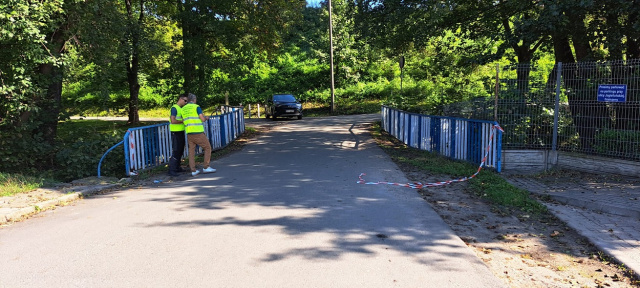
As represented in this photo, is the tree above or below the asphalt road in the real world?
above

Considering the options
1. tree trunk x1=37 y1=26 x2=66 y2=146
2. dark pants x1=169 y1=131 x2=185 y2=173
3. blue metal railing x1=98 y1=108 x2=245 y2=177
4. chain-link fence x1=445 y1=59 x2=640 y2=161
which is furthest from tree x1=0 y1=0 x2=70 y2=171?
chain-link fence x1=445 y1=59 x2=640 y2=161

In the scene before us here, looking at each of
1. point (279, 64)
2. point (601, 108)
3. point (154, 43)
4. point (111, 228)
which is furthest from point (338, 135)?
point (279, 64)

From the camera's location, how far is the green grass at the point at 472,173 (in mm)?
6684

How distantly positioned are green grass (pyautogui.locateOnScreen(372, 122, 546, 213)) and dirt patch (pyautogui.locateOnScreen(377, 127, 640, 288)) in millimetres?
242

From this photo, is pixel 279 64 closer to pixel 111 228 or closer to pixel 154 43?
pixel 154 43

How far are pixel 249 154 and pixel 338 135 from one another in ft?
17.4

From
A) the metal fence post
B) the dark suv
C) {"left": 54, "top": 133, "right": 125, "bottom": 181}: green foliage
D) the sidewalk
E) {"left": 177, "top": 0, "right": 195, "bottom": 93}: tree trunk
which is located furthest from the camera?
the dark suv

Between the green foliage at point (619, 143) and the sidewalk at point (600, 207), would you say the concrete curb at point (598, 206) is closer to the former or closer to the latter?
the sidewalk at point (600, 207)

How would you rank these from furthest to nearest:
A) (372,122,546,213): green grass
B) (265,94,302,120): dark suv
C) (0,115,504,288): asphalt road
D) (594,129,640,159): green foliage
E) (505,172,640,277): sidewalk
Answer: (265,94,302,120): dark suv
(594,129,640,159): green foliage
(372,122,546,213): green grass
(505,172,640,277): sidewalk
(0,115,504,288): asphalt road

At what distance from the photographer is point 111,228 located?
5.38 metres

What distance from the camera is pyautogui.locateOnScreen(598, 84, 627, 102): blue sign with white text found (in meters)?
8.15

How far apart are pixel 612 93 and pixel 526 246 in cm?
524

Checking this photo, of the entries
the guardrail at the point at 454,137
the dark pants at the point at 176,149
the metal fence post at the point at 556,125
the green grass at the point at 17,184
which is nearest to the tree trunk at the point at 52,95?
the green grass at the point at 17,184

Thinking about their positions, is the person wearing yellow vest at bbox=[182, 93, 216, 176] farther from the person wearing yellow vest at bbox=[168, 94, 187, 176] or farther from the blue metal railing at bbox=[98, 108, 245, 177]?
the blue metal railing at bbox=[98, 108, 245, 177]
